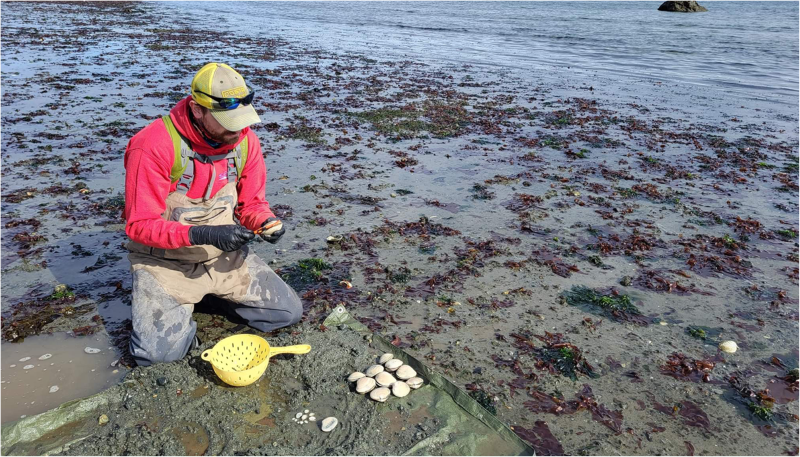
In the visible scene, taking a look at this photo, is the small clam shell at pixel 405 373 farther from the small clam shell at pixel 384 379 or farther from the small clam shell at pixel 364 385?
the small clam shell at pixel 364 385

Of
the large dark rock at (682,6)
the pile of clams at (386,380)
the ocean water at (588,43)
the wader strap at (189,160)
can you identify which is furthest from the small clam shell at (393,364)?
the large dark rock at (682,6)

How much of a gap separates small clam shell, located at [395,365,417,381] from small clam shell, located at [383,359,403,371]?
39mm

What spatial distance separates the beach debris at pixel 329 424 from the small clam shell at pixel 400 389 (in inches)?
18.7

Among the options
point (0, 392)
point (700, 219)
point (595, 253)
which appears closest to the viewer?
point (0, 392)

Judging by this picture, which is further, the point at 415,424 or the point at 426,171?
the point at 426,171

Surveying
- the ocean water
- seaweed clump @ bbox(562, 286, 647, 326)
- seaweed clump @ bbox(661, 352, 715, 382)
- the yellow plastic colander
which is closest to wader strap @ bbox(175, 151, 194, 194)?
the yellow plastic colander

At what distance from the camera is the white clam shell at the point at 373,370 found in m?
3.87

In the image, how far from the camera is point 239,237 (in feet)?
12.5

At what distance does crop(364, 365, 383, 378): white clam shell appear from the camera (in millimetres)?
3865

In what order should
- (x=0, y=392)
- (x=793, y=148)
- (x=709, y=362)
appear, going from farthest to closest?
1. (x=793, y=148)
2. (x=709, y=362)
3. (x=0, y=392)

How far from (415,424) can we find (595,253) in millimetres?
3603

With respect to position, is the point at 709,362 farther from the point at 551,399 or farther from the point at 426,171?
the point at 426,171

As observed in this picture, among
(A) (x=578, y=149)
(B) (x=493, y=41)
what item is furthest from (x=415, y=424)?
(B) (x=493, y=41)

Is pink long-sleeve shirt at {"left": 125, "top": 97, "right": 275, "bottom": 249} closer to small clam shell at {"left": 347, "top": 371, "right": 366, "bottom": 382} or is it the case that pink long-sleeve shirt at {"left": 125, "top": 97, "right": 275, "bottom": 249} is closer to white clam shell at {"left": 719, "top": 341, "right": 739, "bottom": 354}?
small clam shell at {"left": 347, "top": 371, "right": 366, "bottom": 382}
